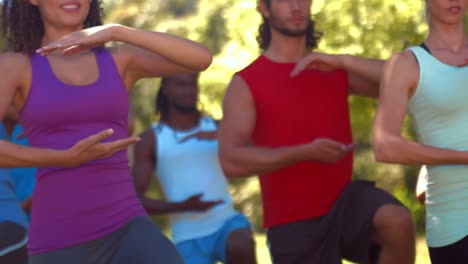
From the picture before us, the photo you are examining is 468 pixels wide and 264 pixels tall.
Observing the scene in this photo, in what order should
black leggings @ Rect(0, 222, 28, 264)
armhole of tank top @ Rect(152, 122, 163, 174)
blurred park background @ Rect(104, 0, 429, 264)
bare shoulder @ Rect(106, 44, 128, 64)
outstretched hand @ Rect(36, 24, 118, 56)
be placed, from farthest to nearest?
blurred park background @ Rect(104, 0, 429, 264) < armhole of tank top @ Rect(152, 122, 163, 174) < black leggings @ Rect(0, 222, 28, 264) < bare shoulder @ Rect(106, 44, 128, 64) < outstretched hand @ Rect(36, 24, 118, 56)

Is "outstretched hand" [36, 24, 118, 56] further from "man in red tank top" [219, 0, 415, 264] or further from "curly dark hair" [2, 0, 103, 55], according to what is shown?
"man in red tank top" [219, 0, 415, 264]

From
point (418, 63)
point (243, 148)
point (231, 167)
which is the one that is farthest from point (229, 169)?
point (418, 63)

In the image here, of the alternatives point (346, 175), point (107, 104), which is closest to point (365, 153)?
point (346, 175)

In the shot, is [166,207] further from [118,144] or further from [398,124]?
[118,144]

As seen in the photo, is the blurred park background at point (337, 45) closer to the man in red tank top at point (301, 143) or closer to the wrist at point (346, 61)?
the man in red tank top at point (301, 143)

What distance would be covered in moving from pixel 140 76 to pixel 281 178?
1301 mm

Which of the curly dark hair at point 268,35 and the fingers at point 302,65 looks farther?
the curly dark hair at point 268,35

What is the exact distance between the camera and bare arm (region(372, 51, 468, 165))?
525cm

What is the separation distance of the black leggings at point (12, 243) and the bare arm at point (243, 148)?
1221mm

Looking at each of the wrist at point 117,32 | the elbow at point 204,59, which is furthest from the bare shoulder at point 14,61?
the elbow at point 204,59

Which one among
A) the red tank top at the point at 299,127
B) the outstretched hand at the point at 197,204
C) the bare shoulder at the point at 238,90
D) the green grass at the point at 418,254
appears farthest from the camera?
the green grass at the point at 418,254

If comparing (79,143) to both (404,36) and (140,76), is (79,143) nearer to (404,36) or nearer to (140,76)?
(140,76)

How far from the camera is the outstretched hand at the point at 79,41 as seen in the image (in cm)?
498

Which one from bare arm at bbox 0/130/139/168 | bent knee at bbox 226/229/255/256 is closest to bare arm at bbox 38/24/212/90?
bare arm at bbox 0/130/139/168
